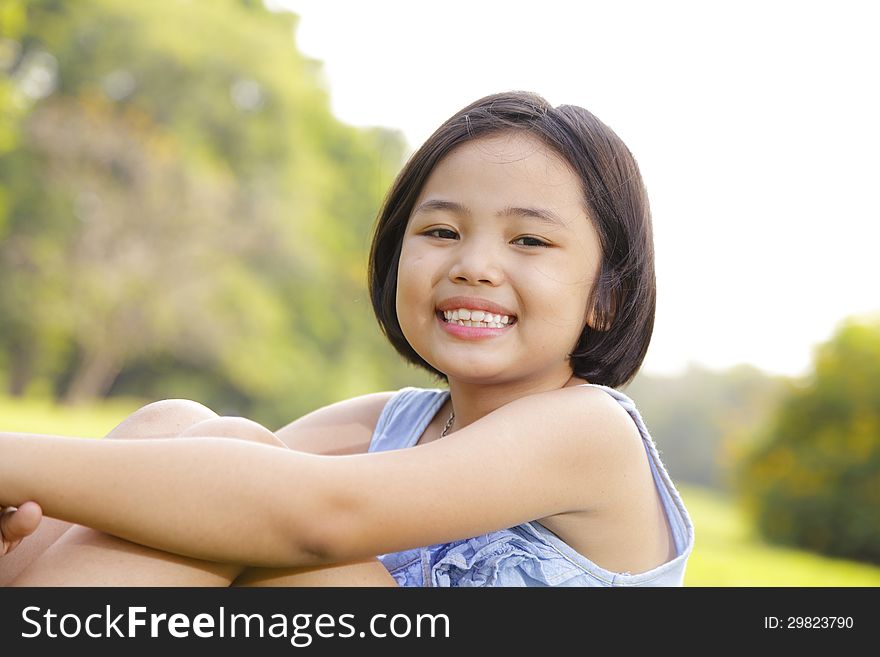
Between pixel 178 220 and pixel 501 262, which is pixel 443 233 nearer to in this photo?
pixel 501 262

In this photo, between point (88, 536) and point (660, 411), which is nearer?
point (88, 536)

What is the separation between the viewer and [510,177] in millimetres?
1764

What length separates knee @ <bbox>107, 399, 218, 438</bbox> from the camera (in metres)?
1.74

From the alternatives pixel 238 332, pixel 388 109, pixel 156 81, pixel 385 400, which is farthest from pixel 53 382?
pixel 385 400

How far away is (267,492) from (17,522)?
1.21 ft

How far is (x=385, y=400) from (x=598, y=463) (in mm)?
771

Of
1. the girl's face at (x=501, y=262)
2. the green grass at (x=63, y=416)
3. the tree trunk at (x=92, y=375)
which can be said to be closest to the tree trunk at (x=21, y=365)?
the green grass at (x=63, y=416)

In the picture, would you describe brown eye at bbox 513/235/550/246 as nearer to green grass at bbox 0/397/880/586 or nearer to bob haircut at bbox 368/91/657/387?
bob haircut at bbox 368/91/657/387

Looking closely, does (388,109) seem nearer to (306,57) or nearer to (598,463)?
(306,57)

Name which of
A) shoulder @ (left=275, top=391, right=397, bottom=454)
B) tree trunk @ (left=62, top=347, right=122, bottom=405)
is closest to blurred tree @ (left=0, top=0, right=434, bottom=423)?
tree trunk @ (left=62, top=347, right=122, bottom=405)

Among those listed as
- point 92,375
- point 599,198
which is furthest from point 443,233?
point 92,375

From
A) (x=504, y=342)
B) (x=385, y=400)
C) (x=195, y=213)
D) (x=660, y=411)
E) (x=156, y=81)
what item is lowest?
(x=504, y=342)

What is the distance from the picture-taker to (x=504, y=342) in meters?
1.77
